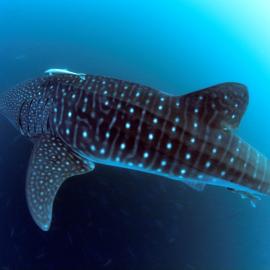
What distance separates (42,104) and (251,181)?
7.82ft

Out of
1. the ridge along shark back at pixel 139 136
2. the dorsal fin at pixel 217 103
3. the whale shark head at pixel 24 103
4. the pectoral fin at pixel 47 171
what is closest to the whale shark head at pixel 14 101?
the whale shark head at pixel 24 103

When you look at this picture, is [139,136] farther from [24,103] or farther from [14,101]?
[14,101]

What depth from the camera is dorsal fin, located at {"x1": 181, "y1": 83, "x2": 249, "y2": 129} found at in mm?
2945

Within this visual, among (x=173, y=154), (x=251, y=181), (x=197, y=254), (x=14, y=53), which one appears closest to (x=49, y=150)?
(x=173, y=154)

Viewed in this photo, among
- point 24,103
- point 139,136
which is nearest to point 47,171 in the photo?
point 24,103

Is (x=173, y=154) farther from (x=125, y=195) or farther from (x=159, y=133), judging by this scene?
(x=125, y=195)

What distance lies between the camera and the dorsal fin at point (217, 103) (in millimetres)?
2945

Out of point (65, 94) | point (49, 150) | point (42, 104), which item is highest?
point (65, 94)

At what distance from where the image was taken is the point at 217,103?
2.95m

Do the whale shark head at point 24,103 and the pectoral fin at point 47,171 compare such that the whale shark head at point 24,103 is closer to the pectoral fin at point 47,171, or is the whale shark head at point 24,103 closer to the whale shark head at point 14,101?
the whale shark head at point 14,101

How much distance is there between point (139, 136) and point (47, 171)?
111 cm

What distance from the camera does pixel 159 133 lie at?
9.64ft

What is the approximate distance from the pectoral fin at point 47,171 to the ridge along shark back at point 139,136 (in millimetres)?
10

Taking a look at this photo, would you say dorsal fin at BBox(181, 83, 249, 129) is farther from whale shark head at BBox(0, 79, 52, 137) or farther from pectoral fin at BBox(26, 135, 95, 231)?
whale shark head at BBox(0, 79, 52, 137)
